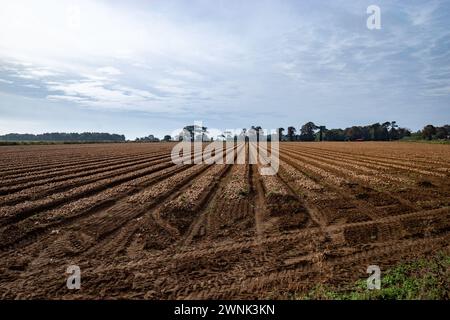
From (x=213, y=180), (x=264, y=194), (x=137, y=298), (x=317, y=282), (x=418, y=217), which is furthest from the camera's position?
(x=213, y=180)

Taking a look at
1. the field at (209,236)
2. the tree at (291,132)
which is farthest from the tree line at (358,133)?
the field at (209,236)

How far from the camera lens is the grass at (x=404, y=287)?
5316 millimetres

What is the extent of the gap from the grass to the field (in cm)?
29

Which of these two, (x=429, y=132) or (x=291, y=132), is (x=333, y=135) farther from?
(x=429, y=132)

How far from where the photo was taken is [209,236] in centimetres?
873

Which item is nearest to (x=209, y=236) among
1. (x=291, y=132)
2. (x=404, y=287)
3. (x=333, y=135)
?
(x=404, y=287)

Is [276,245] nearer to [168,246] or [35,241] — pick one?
[168,246]

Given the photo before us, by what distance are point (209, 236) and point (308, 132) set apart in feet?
551

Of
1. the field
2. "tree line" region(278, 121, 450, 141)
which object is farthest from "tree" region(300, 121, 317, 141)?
the field

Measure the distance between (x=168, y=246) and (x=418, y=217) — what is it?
770cm

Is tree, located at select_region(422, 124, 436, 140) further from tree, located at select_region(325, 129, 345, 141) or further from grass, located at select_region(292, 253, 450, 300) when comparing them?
grass, located at select_region(292, 253, 450, 300)
